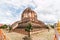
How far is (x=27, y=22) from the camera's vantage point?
7.79 m

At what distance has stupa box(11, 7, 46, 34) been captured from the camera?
24.9 ft

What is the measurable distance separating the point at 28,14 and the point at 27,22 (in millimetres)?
615

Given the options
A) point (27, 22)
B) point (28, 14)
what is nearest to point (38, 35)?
point (27, 22)

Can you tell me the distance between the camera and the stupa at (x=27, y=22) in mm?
7585

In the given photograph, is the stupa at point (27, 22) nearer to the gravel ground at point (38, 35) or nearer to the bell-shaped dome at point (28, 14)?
the bell-shaped dome at point (28, 14)

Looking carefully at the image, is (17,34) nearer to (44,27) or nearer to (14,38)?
(14,38)

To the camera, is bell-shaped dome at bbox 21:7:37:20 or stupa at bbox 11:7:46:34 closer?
stupa at bbox 11:7:46:34

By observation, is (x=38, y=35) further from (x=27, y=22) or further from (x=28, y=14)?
(x=28, y=14)

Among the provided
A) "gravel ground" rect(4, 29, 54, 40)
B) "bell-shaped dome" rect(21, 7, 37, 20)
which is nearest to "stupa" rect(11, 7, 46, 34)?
"bell-shaped dome" rect(21, 7, 37, 20)

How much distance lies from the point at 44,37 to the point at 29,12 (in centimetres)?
152

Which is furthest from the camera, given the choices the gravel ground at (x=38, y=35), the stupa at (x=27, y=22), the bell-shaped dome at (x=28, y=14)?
the bell-shaped dome at (x=28, y=14)

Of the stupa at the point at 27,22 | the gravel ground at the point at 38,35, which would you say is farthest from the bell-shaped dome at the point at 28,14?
the gravel ground at the point at 38,35

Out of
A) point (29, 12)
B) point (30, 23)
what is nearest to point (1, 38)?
point (30, 23)

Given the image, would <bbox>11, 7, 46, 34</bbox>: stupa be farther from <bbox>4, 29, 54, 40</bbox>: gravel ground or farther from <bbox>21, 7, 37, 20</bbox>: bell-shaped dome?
<bbox>4, 29, 54, 40</bbox>: gravel ground
